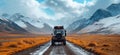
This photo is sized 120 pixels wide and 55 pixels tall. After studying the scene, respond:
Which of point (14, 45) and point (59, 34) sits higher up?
point (59, 34)

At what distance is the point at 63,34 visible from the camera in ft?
245

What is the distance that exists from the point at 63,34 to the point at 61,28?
6.04 ft

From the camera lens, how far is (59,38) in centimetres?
7400

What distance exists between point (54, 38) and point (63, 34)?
2704 millimetres

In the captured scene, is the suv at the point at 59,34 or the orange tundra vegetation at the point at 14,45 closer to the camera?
the orange tundra vegetation at the point at 14,45

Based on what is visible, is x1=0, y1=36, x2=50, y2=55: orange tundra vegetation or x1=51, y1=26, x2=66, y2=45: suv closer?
x1=0, y1=36, x2=50, y2=55: orange tundra vegetation

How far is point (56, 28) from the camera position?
7512 cm

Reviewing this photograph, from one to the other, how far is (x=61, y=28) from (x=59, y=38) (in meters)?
3.02

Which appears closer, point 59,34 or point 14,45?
point 14,45

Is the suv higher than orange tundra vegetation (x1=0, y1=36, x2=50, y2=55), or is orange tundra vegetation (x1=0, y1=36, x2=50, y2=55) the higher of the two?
the suv

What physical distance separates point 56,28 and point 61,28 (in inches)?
54.5

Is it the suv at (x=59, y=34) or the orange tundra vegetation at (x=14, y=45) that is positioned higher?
the suv at (x=59, y=34)

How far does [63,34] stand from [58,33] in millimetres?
1466
